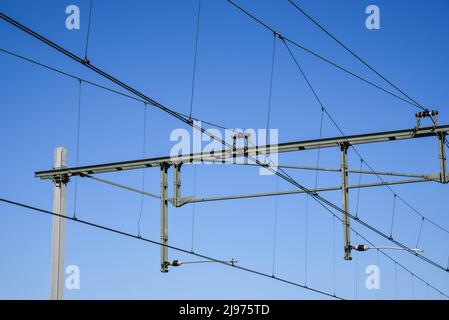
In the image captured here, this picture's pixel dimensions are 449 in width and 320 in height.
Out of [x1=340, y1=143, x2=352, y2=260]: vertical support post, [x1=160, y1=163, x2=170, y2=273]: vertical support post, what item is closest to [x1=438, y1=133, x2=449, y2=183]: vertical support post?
[x1=340, y1=143, x2=352, y2=260]: vertical support post

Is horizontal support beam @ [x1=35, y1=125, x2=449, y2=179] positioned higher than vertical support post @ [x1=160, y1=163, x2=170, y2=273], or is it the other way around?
horizontal support beam @ [x1=35, y1=125, x2=449, y2=179]

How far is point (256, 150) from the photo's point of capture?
87.2 feet

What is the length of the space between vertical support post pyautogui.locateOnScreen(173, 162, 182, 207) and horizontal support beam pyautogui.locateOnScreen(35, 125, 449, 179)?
0.22m

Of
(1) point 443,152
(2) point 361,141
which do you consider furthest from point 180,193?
(1) point 443,152

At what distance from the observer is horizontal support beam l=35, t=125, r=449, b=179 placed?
2677 centimetres

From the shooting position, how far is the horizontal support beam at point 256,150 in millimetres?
26766

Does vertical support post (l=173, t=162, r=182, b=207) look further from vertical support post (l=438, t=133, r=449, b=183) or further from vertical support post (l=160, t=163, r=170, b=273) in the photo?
vertical support post (l=438, t=133, r=449, b=183)

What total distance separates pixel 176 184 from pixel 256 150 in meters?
4.13

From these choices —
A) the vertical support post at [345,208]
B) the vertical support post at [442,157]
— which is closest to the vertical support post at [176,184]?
the vertical support post at [345,208]

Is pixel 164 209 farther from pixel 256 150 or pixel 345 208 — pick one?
pixel 345 208

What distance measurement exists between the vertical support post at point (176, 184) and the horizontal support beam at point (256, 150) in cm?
22

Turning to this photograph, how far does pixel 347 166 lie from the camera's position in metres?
28.5

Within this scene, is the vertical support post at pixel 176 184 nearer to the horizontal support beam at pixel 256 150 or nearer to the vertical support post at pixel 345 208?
the horizontal support beam at pixel 256 150

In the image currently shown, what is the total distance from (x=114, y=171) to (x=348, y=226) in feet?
24.2
